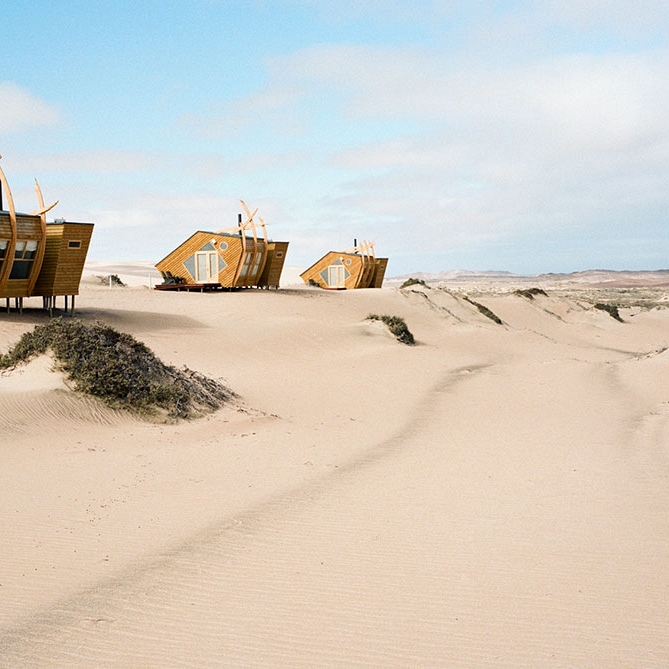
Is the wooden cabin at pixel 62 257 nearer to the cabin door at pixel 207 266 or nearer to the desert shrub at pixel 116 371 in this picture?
the desert shrub at pixel 116 371

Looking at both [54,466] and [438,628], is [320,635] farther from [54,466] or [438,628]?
[54,466]

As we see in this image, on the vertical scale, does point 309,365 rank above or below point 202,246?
below

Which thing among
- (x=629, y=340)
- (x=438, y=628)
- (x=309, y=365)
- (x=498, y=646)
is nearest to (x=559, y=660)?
(x=498, y=646)

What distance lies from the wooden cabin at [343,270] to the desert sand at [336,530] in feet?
101

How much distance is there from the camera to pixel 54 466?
365 inches

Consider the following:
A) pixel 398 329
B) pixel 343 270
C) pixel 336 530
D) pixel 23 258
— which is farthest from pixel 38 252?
pixel 343 270

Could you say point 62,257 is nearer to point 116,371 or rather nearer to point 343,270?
point 116,371

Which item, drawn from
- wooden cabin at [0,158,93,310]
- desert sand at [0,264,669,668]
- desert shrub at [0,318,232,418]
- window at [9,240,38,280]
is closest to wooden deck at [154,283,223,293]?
wooden cabin at [0,158,93,310]

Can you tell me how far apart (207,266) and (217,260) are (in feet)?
1.92

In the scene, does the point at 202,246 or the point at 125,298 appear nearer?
the point at 125,298

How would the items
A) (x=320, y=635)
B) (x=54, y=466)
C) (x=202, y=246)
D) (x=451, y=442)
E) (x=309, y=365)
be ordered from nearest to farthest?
(x=320, y=635)
(x=54, y=466)
(x=451, y=442)
(x=309, y=365)
(x=202, y=246)

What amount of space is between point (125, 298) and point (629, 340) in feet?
83.4

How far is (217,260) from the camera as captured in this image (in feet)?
115

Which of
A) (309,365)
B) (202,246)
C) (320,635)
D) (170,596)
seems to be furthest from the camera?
(202,246)
